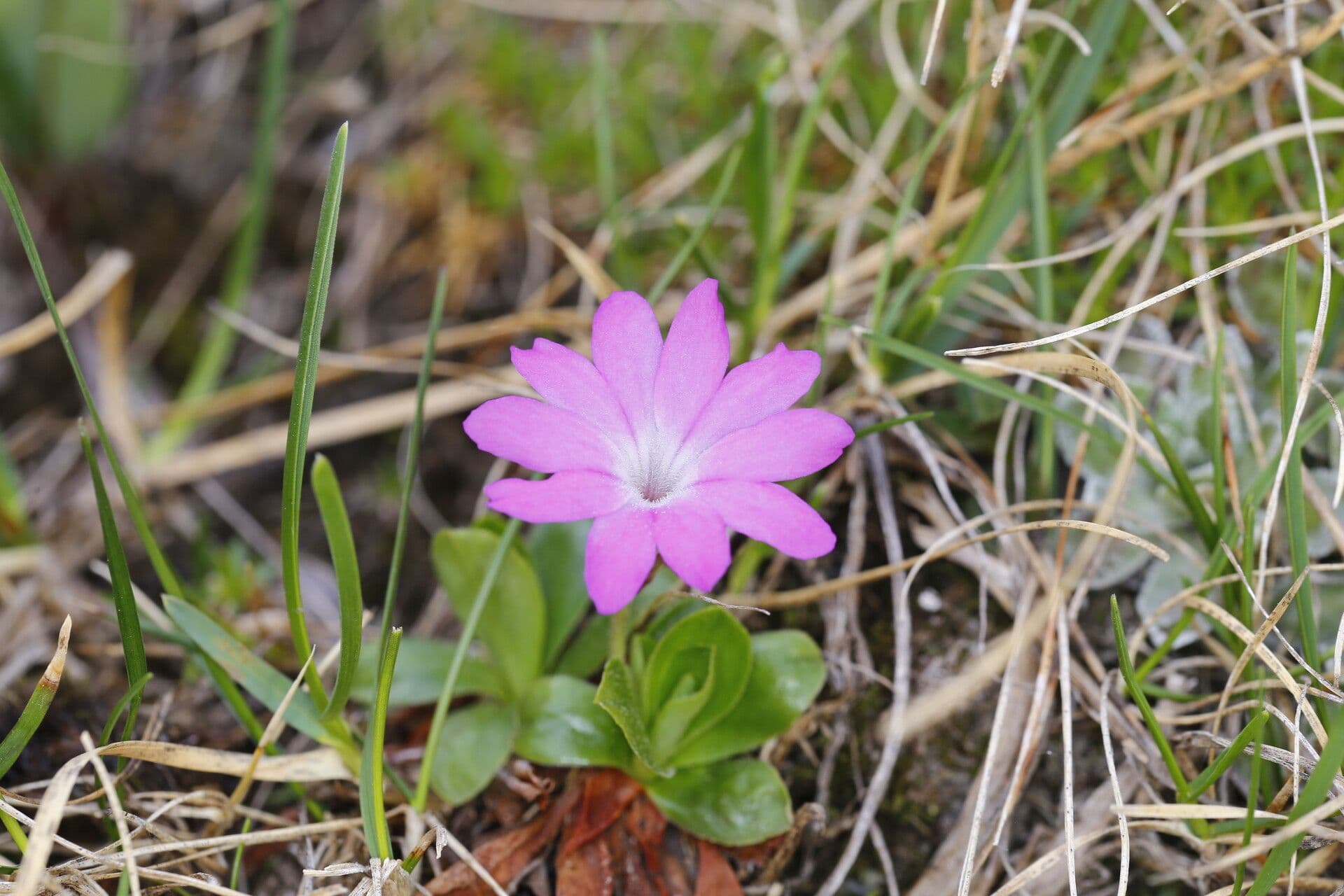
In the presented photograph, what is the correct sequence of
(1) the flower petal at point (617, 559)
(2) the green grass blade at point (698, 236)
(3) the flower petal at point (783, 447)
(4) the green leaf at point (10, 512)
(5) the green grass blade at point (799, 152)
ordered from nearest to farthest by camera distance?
(1) the flower petal at point (617, 559)
(3) the flower petal at point (783, 447)
(2) the green grass blade at point (698, 236)
(5) the green grass blade at point (799, 152)
(4) the green leaf at point (10, 512)

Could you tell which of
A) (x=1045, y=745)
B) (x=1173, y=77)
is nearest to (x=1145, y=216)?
(x=1173, y=77)

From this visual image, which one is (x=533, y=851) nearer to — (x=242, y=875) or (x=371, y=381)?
(x=242, y=875)

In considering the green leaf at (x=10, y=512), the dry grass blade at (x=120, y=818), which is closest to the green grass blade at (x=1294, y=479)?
the dry grass blade at (x=120, y=818)

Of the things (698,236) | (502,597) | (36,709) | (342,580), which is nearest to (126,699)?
(36,709)

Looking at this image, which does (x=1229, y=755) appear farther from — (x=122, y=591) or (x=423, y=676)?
(x=122, y=591)

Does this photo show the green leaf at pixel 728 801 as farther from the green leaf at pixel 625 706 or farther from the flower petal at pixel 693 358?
the flower petal at pixel 693 358

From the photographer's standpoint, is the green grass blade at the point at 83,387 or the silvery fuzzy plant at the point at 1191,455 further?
the silvery fuzzy plant at the point at 1191,455

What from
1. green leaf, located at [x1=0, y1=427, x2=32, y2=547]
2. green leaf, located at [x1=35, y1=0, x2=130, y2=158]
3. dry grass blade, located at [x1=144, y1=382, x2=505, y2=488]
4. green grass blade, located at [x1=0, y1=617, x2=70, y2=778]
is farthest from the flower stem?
green leaf, located at [x1=35, y1=0, x2=130, y2=158]
